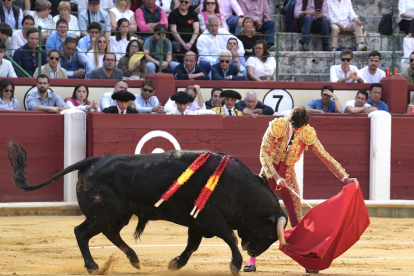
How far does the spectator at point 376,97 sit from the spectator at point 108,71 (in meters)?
3.23

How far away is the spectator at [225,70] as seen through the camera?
31.5 ft

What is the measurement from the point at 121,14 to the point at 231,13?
1739mm

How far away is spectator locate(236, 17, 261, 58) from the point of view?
1016 centimetres

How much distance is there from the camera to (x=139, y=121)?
813 cm

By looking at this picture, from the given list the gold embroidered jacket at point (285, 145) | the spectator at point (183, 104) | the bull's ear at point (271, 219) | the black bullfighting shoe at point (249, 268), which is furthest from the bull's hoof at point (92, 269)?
the spectator at point (183, 104)

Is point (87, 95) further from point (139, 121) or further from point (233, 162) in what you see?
point (233, 162)

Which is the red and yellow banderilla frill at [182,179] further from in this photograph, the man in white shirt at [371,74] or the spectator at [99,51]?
Result: the man in white shirt at [371,74]

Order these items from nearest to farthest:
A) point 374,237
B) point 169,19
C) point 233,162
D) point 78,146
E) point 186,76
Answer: point 233,162 < point 374,237 < point 78,146 < point 186,76 < point 169,19

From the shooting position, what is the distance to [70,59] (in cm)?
934

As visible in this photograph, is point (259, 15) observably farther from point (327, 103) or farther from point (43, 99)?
point (43, 99)

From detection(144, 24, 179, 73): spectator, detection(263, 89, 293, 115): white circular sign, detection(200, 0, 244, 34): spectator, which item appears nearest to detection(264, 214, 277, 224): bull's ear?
detection(263, 89, 293, 115): white circular sign

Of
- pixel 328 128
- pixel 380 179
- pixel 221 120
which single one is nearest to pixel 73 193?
pixel 221 120

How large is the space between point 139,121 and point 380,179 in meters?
2.95

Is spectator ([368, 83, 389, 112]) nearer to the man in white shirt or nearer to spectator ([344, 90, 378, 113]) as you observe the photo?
spectator ([344, 90, 378, 113])
